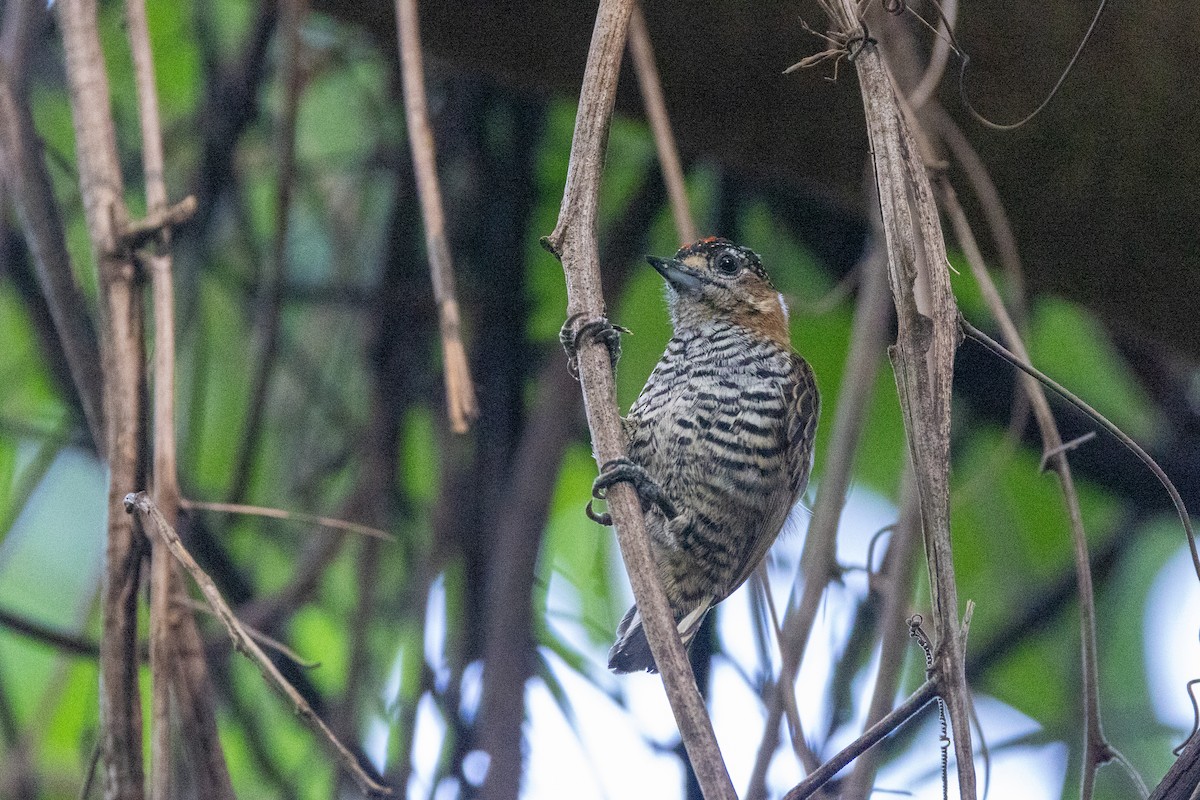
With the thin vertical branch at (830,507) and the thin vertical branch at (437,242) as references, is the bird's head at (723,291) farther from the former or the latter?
the thin vertical branch at (437,242)

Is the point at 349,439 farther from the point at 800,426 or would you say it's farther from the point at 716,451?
the point at 800,426

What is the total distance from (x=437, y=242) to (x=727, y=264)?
47.2 inches

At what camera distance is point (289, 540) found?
3.10 metres

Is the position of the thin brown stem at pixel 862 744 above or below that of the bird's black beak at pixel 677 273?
below

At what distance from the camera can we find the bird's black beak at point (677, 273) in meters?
2.53

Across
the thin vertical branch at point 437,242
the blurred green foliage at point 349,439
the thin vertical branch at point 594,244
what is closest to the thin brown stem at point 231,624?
the thin vertical branch at point 437,242

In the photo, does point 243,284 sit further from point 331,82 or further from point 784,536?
point 784,536

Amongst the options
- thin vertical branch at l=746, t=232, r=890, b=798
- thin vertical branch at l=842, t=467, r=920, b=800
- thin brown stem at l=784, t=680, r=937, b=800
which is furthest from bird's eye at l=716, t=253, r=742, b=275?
thin brown stem at l=784, t=680, r=937, b=800

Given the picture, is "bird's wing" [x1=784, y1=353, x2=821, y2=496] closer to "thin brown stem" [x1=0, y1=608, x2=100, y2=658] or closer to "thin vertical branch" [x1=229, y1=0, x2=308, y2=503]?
"thin vertical branch" [x1=229, y1=0, x2=308, y2=503]

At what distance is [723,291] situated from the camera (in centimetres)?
270

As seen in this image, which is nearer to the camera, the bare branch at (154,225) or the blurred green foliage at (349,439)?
the bare branch at (154,225)

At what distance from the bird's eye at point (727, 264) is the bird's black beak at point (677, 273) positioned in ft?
0.21

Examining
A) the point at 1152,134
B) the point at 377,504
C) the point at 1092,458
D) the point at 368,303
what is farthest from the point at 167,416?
the point at 1092,458

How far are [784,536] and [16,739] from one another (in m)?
1.72
